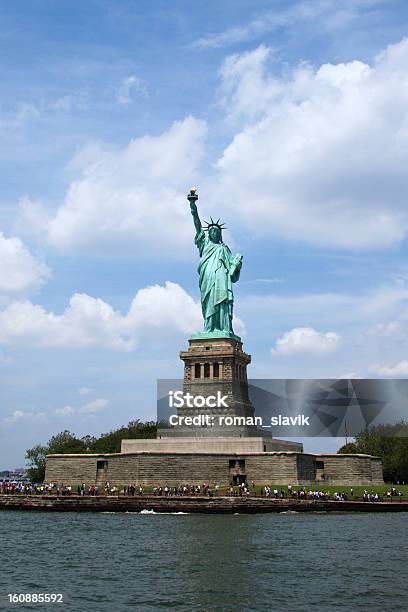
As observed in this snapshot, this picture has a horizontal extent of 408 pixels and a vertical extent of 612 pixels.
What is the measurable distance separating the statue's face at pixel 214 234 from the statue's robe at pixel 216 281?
0.35 meters

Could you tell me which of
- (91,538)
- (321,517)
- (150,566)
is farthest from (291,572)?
(321,517)

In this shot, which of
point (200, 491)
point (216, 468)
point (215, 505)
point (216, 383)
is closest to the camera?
point (215, 505)

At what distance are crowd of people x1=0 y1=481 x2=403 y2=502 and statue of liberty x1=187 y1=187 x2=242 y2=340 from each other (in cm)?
1356

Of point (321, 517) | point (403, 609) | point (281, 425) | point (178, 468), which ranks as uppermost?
point (281, 425)

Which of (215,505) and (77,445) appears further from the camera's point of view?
(77,445)

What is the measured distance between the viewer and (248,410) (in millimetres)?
62031

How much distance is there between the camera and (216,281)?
2484 inches

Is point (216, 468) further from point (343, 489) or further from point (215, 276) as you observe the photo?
point (215, 276)

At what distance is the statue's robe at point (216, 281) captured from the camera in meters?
62.8

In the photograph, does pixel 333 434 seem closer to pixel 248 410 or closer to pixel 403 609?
pixel 248 410

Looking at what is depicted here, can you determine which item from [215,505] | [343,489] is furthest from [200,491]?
[343,489]

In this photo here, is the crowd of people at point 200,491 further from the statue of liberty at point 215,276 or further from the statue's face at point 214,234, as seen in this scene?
the statue's face at point 214,234

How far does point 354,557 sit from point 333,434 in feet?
133

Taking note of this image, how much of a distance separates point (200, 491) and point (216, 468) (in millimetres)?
3302
